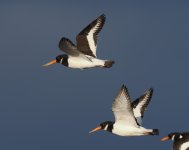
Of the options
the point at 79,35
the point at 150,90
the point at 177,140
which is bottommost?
the point at 177,140

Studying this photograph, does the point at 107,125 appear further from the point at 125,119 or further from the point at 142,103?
the point at 142,103

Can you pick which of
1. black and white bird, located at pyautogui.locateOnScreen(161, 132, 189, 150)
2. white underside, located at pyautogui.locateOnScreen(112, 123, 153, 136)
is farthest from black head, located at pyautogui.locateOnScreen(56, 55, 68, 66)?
black and white bird, located at pyautogui.locateOnScreen(161, 132, 189, 150)

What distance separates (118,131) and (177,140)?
6.94 feet

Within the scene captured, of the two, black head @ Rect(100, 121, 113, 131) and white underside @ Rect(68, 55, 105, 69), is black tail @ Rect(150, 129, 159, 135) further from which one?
white underside @ Rect(68, 55, 105, 69)

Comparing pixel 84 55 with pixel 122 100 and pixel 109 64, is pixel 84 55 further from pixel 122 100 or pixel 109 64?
pixel 122 100

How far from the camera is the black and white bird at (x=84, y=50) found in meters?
23.0

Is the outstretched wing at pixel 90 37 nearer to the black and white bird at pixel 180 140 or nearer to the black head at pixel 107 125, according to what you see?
the black head at pixel 107 125

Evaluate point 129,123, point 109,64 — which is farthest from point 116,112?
point 109,64

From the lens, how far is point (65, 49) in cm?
2297

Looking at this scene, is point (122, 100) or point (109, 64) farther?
point (109, 64)

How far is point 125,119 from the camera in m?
21.0

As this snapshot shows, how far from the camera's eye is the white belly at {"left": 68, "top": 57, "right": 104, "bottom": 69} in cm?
2322

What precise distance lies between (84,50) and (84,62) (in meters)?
1.41

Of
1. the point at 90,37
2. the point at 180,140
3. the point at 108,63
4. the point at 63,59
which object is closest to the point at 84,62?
the point at 108,63
